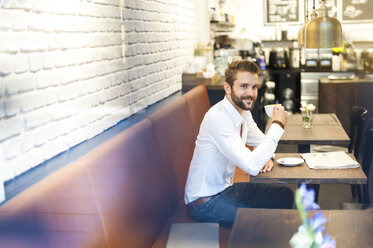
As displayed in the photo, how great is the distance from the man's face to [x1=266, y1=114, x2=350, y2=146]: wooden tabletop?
0.81 meters

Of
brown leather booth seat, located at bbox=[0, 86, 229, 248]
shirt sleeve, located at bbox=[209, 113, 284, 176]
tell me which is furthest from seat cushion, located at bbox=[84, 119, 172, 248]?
shirt sleeve, located at bbox=[209, 113, 284, 176]

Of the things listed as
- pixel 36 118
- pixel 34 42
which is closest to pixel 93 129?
pixel 36 118

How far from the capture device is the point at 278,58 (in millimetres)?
7922

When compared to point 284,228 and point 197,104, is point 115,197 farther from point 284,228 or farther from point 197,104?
point 197,104

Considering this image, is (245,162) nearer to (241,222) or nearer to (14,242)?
(241,222)

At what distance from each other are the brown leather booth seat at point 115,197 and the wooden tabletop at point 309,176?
371mm

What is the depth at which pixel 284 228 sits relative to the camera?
194 cm

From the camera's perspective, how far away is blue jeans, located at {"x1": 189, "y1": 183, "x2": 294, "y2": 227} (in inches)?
110

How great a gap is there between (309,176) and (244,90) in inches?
24.1

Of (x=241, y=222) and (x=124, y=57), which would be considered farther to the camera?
(x=124, y=57)

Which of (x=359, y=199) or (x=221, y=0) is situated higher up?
(x=221, y=0)

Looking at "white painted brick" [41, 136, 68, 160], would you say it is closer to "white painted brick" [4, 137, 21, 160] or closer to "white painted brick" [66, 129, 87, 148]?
"white painted brick" [66, 129, 87, 148]

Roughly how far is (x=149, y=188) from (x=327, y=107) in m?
4.57

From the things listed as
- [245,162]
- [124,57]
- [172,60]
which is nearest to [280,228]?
[245,162]
